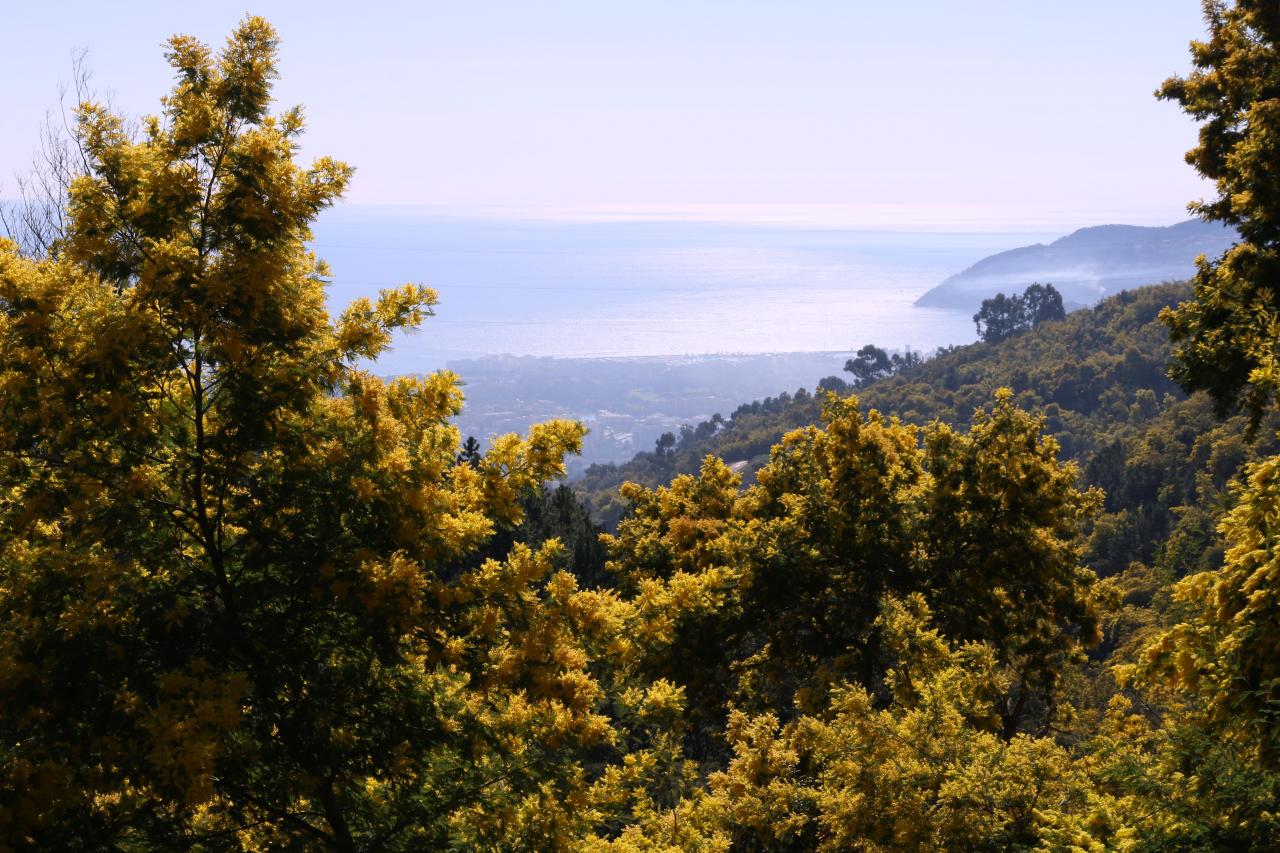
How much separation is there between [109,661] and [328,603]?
128cm

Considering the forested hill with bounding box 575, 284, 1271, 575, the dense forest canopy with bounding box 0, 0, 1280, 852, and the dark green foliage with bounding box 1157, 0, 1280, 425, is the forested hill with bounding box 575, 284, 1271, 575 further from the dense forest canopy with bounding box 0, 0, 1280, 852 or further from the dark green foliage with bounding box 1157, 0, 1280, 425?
the dense forest canopy with bounding box 0, 0, 1280, 852

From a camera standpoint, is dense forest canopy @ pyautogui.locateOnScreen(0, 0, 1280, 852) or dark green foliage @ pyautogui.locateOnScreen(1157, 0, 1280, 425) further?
dark green foliage @ pyautogui.locateOnScreen(1157, 0, 1280, 425)

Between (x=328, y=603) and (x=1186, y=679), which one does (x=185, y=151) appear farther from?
(x=1186, y=679)

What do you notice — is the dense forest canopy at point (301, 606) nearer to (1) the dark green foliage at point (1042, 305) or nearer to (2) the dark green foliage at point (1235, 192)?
(2) the dark green foliage at point (1235, 192)

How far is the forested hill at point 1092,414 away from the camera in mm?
85250

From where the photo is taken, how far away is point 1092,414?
141625 mm

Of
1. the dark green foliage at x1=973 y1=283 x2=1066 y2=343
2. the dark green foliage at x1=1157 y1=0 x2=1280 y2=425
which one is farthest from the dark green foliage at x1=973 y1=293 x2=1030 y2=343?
the dark green foliage at x1=1157 y1=0 x2=1280 y2=425

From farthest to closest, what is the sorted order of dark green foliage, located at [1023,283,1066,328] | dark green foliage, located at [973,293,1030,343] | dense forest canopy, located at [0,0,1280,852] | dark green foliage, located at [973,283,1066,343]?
dark green foliage, located at [973,293,1030,343]
dark green foliage, located at [973,283,1066,343]
dark green foliage, located at [1023,283,1066,328]
dense forest canopy, located at [0,0,1280,852]

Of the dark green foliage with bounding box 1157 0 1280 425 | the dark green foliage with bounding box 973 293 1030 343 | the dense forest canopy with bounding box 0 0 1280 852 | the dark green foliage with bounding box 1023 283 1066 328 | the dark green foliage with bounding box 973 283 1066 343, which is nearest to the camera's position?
the dense forest canopy with bounding box 0 0 1280 852

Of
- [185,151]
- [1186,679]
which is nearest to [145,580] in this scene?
[185,151]

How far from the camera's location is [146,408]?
6098mm

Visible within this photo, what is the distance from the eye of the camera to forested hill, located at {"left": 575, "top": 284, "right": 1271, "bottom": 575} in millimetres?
85250

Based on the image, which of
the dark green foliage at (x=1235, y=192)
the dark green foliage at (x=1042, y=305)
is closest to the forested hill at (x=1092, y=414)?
the dark green foliage at (x=1042, y=305)

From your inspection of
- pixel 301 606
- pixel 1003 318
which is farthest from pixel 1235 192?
pixel 1003 318
